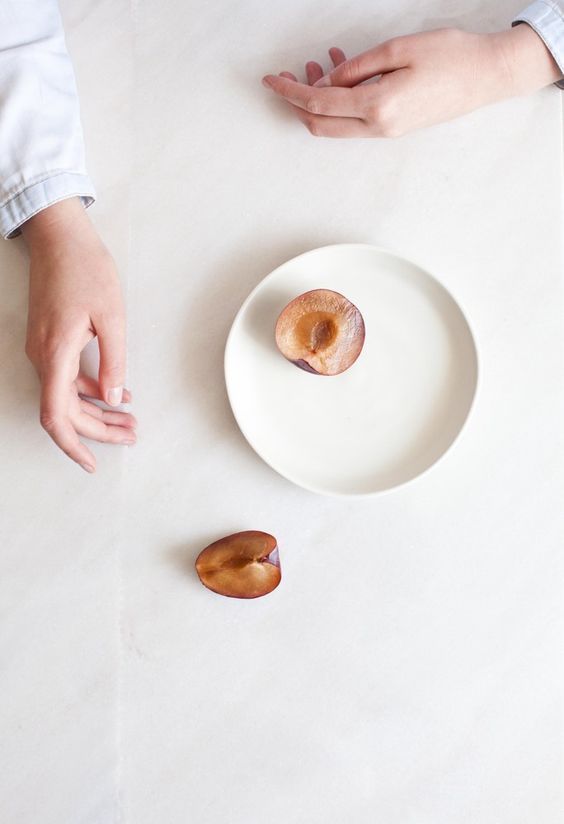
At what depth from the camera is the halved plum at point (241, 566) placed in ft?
2.41

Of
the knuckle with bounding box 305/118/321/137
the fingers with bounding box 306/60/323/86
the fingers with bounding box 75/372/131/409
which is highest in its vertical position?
the fingers with bounding box 306/60/323/86

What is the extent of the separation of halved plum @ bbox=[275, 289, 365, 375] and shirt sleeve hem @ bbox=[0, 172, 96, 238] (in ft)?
0.70

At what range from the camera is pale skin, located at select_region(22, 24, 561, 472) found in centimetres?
71

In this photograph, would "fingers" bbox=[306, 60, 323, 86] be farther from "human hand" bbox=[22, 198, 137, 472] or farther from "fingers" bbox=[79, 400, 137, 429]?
"fingers" bbox=[79, 400, 137, 429]

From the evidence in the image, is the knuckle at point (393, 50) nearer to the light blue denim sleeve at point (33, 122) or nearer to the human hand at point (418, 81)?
the human hand at point (418, 81)

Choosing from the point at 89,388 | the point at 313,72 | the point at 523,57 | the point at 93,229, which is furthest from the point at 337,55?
the point at 89,388

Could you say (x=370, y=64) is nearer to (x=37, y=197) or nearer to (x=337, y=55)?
(x=337, y=55)

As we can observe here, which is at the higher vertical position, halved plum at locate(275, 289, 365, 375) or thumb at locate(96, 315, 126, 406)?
halved plum at locate(275, 289, 365, 375)

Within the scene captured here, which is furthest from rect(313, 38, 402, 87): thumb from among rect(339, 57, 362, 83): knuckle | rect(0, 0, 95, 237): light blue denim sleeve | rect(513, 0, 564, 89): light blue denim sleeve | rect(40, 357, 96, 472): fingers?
rect(40, 357, 96, 472): fingers

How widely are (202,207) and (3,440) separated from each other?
0.28 metres

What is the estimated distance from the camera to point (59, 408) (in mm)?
708

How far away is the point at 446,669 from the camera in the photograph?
0.76 meters

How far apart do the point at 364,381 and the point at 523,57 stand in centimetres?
32

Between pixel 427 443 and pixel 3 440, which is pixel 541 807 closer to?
pixel 427 443
